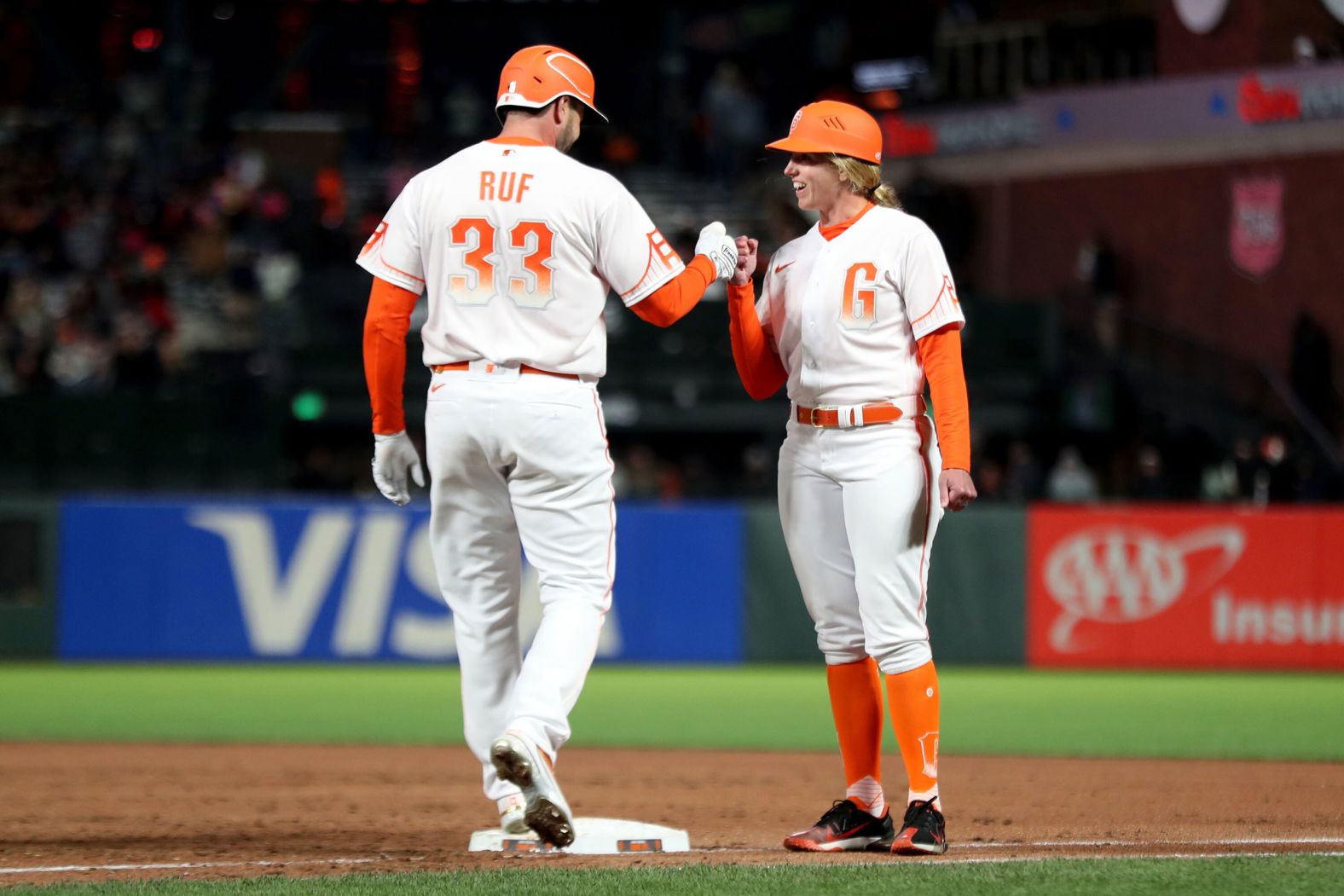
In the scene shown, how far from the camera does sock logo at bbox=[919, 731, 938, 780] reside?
222 inches

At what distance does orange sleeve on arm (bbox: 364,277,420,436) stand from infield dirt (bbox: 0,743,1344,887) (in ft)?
4.35

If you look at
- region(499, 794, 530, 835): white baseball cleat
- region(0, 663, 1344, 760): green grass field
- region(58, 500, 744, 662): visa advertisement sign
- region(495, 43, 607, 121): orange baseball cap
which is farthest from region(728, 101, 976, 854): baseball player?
region(58, 500, 744, 662): visa advertisement sign

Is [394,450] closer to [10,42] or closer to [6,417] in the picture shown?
[6,417]

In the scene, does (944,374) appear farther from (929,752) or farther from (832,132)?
(929,752)

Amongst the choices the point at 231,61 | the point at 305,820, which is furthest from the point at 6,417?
the point at 231,61

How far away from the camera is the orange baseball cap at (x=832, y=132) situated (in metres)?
5.78

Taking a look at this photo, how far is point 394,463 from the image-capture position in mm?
5715

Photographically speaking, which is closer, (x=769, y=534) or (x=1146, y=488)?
(x=769, y=534)

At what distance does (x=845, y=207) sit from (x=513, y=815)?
2124mm

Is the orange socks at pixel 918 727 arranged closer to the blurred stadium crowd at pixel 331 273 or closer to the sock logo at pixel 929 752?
the sock logo at pixel 929 752

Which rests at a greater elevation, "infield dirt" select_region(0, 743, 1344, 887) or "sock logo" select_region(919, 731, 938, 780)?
"sock logo" select_region(919, 731, 938, 780)

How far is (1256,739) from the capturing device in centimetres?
1010

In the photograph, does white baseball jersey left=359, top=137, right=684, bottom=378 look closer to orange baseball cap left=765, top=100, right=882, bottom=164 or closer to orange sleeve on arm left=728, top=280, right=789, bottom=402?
orange sleeve on arm left=728, top=280, right=789, bottom=402

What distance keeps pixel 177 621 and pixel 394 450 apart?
850 centimetres
